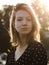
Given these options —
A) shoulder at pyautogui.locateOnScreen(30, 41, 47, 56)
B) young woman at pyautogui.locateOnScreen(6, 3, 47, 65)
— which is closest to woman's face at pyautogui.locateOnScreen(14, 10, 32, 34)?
young woman at pyautogui.locateOnScreen(6, 3, 47, 65)

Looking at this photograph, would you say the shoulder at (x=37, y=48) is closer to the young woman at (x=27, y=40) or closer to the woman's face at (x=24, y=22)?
the young woman at (x=27, y=40)

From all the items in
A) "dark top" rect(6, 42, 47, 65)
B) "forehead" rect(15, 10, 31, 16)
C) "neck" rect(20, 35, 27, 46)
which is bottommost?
"dark top" rect(6, 42, 47, 65)

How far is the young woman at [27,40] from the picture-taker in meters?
2.30

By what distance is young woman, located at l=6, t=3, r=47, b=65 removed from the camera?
2.30 metres

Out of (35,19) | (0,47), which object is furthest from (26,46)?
(0,47)

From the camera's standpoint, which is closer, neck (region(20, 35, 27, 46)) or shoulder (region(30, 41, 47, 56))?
shoulder (region(30, 41, 47, 56))

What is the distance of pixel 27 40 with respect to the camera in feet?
7.98

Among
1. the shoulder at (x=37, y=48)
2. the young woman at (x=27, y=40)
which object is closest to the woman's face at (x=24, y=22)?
the young woman at (x=27, y=40)

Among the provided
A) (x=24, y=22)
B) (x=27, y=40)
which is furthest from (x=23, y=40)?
(x=24, y=22)

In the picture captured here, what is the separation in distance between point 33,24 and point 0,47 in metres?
20.4

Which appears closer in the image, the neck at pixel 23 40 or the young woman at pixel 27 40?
the young woman at pixel 27 40

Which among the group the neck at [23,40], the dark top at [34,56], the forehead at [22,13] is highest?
the forehead at [22,13]

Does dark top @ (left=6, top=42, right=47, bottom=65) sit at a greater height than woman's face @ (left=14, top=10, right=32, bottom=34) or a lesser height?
lesser

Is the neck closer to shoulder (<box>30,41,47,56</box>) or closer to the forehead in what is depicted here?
shoulder (<box>30,41,47,56</box>)
